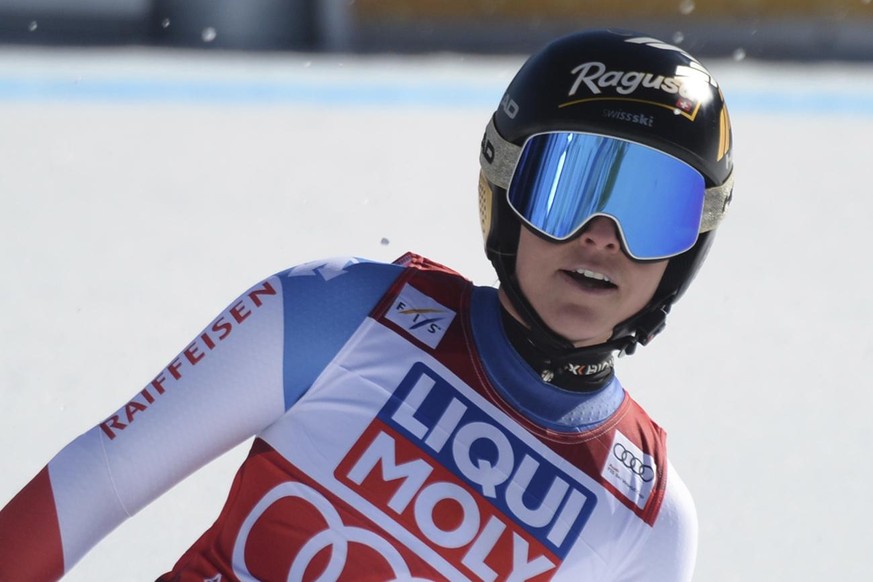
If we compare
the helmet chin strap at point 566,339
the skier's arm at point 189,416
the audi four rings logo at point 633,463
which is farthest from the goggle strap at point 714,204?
the skier's arm at point 189,416

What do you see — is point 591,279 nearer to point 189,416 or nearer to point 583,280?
point 583,280

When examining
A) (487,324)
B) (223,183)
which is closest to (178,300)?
(223,183)

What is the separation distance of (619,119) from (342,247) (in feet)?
9.92

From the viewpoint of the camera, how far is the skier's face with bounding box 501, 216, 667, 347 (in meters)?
1.84

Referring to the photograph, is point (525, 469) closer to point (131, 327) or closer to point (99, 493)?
point (99, 493)

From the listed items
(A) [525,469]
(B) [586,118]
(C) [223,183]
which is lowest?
(A) [525,469]

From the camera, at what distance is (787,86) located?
824 cm

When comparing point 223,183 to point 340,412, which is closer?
point 340,412

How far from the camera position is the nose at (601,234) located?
183 cm

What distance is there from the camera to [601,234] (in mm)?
1833

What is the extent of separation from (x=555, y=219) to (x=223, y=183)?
3715 mm

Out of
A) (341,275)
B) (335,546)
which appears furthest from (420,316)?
(335,546)

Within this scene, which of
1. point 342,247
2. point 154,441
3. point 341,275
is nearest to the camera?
point 154,441

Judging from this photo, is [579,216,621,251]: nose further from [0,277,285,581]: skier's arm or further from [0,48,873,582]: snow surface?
[0,48,873,582]: snow surface
